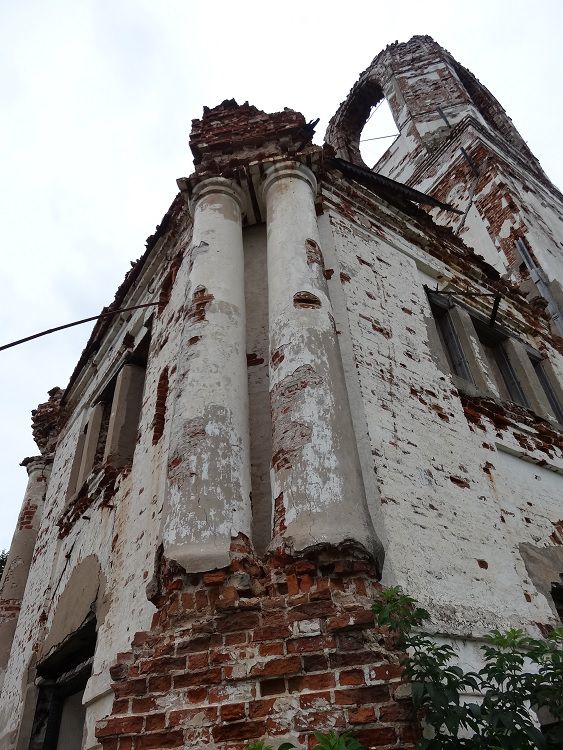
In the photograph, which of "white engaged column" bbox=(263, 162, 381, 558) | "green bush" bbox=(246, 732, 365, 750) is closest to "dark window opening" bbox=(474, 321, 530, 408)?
"white engaged column" bbox=(263, 162, 381, 558)

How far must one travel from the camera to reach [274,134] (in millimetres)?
5730

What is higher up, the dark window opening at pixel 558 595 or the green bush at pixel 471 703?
the dark window opening at pixel 558 595

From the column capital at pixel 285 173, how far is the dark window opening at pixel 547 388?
14.0 feet

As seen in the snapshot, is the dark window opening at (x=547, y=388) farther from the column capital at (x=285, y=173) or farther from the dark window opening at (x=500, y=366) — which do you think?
the column capital at (x=285, y=173)

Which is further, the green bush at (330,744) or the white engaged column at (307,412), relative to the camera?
the white engaged column at (307,412)

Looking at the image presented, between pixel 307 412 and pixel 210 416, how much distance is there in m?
0.65

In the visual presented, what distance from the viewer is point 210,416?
368 cm

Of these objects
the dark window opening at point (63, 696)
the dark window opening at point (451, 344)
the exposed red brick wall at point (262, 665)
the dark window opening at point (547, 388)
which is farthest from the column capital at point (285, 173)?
the dark window opening at point (63, 696)

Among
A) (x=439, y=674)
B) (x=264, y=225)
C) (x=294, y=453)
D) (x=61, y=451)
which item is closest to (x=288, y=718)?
(x=439, y=674)

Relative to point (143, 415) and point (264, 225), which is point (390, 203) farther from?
point (143, 415)

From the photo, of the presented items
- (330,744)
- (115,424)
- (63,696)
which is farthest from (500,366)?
(63,696)

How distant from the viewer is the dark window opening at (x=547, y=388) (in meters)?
7.23

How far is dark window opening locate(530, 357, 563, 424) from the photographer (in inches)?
285

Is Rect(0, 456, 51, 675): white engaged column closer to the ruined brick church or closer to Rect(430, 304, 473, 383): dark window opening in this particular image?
the ruined brick church
